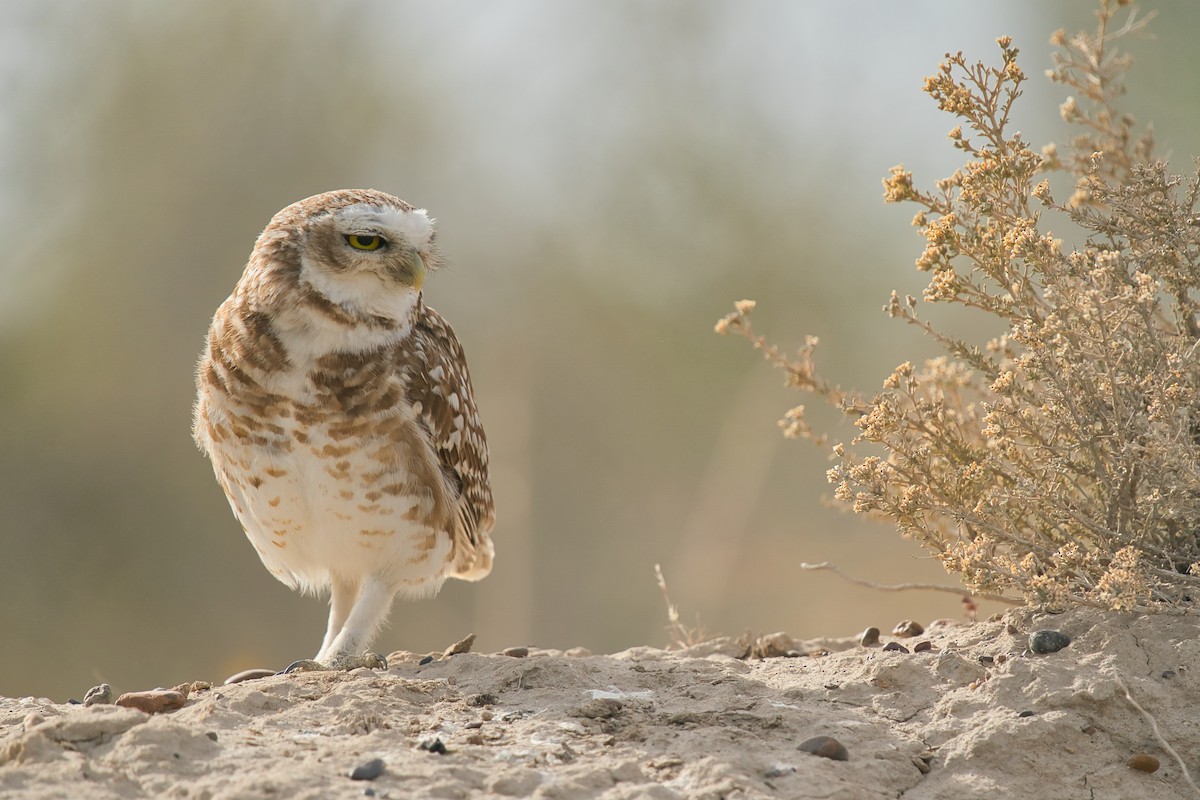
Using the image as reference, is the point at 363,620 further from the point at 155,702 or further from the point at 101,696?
the point at 155,702

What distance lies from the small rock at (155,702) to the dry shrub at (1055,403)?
1922 mm

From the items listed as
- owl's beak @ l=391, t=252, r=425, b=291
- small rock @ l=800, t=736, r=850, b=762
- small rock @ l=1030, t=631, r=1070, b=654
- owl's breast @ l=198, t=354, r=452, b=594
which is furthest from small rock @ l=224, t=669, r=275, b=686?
small rock @ l=1030, t=631, r=1070, b=654

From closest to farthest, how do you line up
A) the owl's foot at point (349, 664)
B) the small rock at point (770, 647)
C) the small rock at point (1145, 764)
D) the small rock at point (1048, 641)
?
the small rock at point (1145, 764), the small rock at point (1048, 641), the owl's foot at point (349, 664), the small rock at point (770, 647)

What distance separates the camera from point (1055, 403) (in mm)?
3271

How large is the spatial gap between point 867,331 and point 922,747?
10262 mm

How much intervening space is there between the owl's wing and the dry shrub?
4.66 feet

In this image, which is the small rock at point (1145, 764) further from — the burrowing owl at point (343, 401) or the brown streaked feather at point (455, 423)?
the brown streaked feather at point (455, 423)

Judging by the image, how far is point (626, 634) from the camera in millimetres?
11539

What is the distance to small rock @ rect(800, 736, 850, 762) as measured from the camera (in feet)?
9.18

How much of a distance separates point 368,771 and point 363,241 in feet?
6.48

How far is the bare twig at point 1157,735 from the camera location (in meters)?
2.64

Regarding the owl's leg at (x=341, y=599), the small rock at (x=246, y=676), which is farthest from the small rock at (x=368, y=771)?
the owl's leg at (x=341, y=599)

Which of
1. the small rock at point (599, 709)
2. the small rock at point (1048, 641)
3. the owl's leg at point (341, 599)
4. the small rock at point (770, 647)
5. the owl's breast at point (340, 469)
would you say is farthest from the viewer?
the owl's leg at point (341, 599)

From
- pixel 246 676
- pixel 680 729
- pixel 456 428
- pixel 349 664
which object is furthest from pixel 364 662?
pixel 680 729
